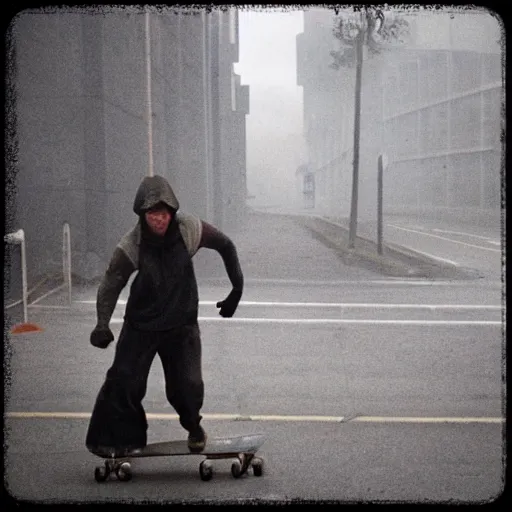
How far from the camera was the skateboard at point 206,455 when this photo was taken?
393 centimetres

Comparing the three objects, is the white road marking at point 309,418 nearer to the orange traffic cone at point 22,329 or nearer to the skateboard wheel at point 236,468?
the orange traffic cone at point 22,329

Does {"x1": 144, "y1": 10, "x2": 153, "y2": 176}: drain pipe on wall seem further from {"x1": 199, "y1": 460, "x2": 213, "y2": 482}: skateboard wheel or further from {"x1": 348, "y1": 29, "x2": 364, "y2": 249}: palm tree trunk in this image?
{"x1": 348, "y1": 29, "x2": 364, "y2": 249}: palm tree trunk

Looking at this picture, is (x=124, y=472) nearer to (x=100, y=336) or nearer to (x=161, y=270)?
(x=100, y=336)

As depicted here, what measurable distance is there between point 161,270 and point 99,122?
1608 millimetres

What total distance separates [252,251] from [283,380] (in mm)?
1530

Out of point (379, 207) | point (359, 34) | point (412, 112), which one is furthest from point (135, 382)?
point (379, 207)

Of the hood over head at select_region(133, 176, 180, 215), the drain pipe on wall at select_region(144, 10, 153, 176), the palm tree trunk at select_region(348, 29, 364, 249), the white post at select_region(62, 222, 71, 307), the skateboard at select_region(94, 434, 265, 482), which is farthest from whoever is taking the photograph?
the palm tree trunk at select_region(348, 29, 364, 249)

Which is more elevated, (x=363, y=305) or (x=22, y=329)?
(x=22, y=329)

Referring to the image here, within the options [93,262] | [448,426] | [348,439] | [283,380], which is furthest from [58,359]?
[448,426]

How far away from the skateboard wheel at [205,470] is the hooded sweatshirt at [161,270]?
878mm

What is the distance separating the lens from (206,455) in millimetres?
4004

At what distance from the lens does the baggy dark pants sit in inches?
150

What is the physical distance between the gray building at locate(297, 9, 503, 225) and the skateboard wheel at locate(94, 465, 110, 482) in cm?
298

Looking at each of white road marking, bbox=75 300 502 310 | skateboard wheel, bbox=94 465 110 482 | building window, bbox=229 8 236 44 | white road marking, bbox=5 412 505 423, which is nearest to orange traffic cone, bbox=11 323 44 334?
white road marking, bbox=5 412 505 423
